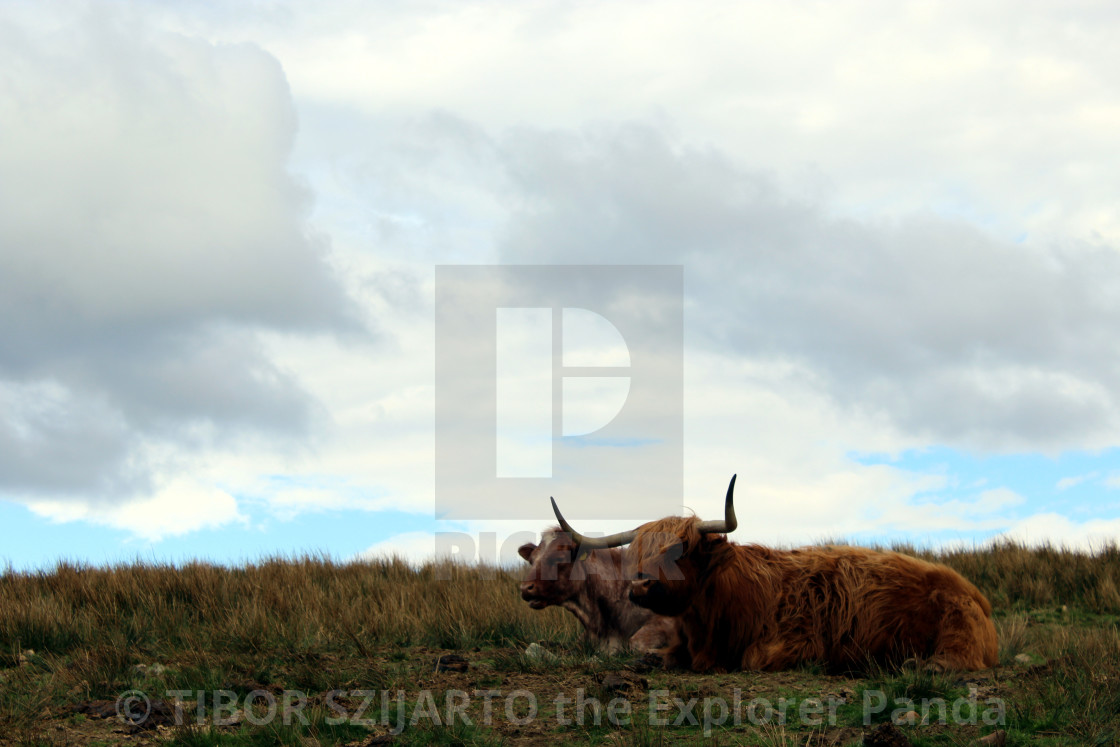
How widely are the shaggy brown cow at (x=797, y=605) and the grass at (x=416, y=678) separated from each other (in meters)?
0.28

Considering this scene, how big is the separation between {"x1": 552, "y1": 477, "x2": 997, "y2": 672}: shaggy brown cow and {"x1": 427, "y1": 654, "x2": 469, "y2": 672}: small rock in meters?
1.37

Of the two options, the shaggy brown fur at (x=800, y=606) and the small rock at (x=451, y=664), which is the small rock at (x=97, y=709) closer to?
the small rock at (x=451, y=664)

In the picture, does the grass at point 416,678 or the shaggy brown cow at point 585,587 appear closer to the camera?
the grass at point 416,678

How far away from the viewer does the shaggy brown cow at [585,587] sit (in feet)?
29.2

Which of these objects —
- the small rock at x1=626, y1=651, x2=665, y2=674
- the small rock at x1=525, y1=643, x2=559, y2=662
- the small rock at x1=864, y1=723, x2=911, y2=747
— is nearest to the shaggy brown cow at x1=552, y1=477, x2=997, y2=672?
the small rock at x1=626, y1=651, x2=665, y2=674

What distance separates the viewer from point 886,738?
16.4ft

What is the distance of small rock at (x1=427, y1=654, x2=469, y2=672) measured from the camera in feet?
23.5

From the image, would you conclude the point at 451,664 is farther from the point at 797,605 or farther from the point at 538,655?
the point at 797,605

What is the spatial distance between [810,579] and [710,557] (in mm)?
788

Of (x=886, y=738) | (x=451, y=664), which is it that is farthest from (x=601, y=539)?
(x=886, y=738)

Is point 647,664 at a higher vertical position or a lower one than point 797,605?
lower

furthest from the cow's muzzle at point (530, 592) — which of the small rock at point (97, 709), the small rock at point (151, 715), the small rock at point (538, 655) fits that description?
the small rock at point (97, 709)

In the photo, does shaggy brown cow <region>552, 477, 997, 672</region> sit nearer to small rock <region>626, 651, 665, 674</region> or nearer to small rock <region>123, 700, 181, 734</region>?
small rock <region>626, 651, 665, 674</region>

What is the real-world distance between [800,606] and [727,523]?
0.83 meters
